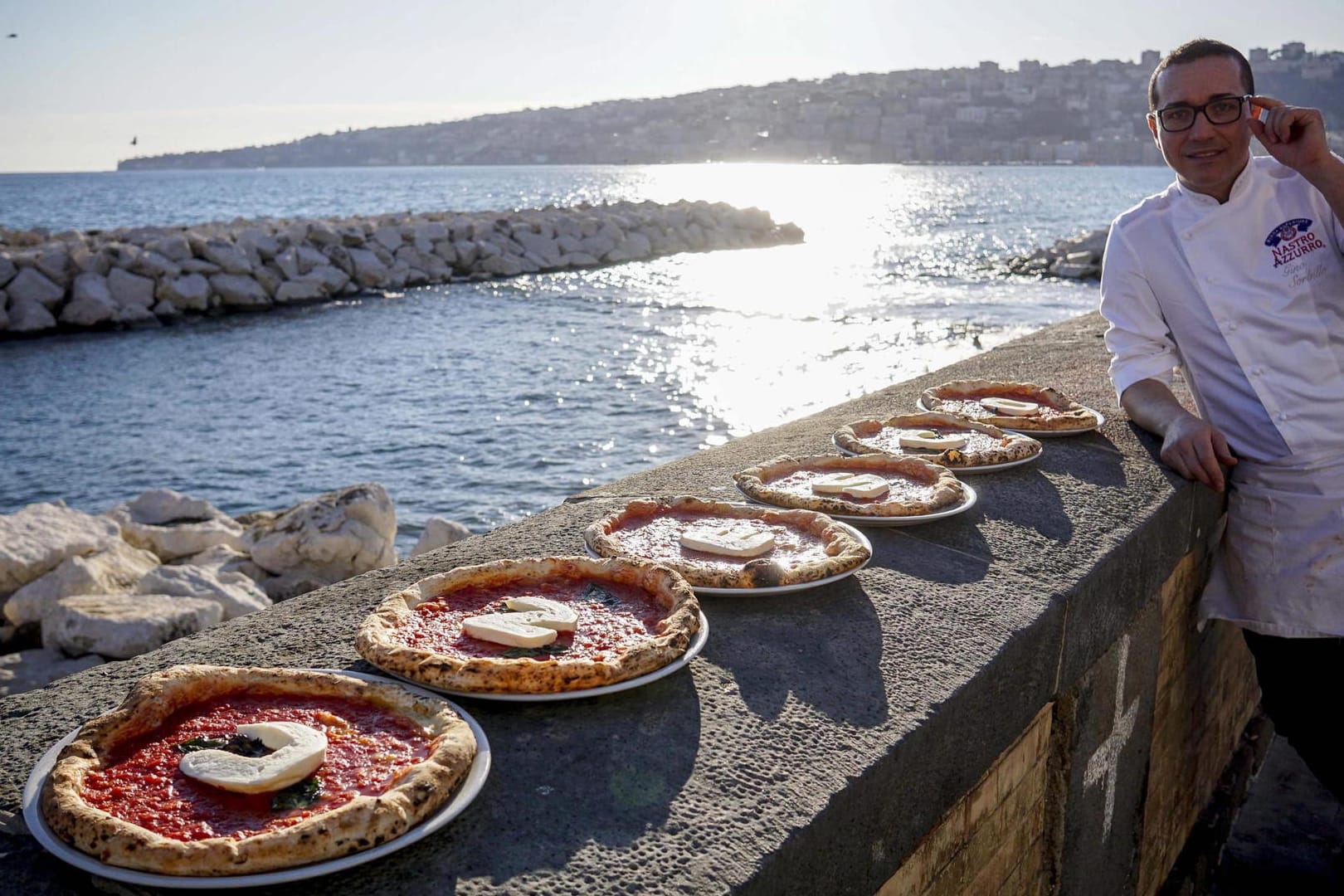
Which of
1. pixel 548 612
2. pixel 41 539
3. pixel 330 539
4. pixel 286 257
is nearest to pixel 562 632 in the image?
pixel 548 612

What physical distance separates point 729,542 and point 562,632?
56 cm

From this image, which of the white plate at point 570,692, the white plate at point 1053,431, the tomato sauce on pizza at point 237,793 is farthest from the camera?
the white plate at point 1053,431

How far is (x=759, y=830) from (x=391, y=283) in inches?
974

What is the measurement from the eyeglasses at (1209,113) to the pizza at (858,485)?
4.10 feet

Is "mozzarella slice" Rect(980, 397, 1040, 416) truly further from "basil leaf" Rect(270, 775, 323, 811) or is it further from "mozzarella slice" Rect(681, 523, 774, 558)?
"basil leaf" Rect(270, 775, 323, 811)

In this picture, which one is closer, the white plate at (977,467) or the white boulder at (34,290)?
the white plate at (977,467)

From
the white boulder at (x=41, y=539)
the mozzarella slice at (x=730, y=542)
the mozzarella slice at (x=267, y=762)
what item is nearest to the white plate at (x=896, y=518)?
the mozzarella slice at (x=730, y=542)

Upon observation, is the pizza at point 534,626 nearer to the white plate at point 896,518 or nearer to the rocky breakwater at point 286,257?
the white plate at point 896,518

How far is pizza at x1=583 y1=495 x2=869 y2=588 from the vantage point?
7.57 ft

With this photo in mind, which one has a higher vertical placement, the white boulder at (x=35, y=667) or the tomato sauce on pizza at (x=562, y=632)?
the tomato sauce on pizza at (x=562, y=632)

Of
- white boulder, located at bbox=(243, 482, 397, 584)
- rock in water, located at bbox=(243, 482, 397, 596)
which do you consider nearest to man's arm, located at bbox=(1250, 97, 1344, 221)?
white boulder, located at bbox=(243, 482, 397, 584)

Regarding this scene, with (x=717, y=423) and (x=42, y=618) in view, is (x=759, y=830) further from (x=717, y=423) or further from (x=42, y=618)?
(x=717, y=423)

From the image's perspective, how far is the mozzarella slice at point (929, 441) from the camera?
10.9 ft

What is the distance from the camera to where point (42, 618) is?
675 cm
